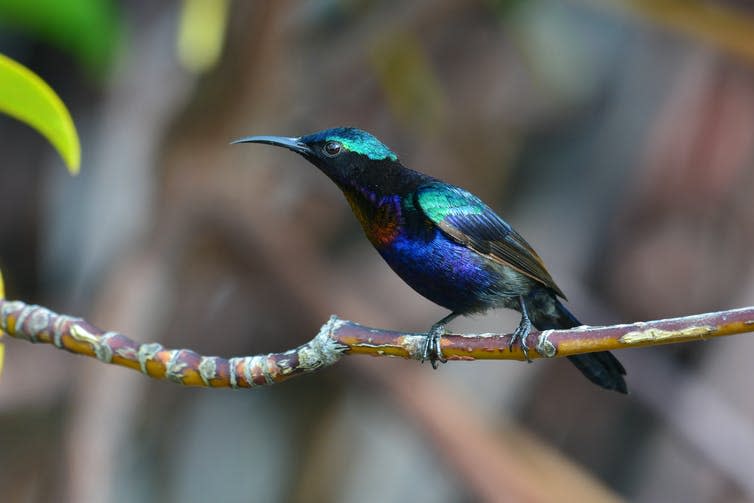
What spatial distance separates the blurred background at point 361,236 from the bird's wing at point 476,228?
152 centimetres

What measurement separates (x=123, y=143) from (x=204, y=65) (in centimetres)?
112

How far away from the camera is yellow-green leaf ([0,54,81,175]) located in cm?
131

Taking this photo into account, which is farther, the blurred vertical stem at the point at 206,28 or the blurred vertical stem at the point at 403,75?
the blurred vertical stem at the point at 403,75

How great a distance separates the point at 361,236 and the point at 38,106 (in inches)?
119

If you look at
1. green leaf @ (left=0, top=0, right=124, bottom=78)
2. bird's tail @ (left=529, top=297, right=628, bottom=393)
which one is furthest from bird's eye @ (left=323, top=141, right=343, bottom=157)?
green leaf @ (left=0, top=0, right=124, bottom=78)

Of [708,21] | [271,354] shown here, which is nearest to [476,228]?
[271,354]

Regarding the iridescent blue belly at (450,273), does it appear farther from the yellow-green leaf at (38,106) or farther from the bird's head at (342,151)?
the yellow-green leaf at (38,106)

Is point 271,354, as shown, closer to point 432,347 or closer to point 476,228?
point 432,347

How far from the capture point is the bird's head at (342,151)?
5.19 feet

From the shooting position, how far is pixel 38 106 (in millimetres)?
1357

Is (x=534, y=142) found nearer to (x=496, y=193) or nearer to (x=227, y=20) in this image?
(x=496, y=193)

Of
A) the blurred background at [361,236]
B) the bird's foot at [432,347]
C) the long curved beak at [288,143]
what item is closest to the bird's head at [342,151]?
the long curved beak at [288,143]

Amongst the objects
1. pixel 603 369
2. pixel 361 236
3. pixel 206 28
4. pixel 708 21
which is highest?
pixel 206 28

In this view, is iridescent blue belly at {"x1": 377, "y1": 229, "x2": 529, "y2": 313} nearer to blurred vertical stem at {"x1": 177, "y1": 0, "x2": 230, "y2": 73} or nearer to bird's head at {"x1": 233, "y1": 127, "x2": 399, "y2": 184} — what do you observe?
bird's head at {"x1": 233, "y1": 127, "x2": 399, "y2": 184}
